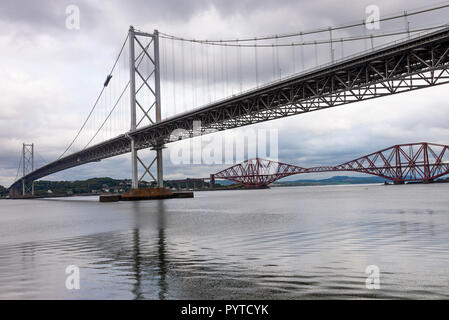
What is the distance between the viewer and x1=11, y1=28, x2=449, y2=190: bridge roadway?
984 inches

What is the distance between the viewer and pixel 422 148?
123 meters

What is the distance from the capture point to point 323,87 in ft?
103

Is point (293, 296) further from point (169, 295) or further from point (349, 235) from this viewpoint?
point (349, 235)

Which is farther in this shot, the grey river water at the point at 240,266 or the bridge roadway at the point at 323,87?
the bridge roadway at the point at 323,87

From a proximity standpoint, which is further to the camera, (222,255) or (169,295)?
(222,255)

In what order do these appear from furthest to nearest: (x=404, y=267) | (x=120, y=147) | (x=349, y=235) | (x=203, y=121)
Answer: (x=120, y=147), (x=203, y=121), (x=349, y=235), (x=404, y=267)

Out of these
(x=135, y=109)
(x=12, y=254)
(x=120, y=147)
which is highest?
(x=135, y=109)

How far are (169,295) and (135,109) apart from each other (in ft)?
169

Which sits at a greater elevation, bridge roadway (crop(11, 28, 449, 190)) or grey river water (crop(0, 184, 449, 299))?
bridge roadway (crop(11, 28, 449, 190))

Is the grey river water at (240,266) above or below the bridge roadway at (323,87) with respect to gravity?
below

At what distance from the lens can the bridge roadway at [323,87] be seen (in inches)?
984

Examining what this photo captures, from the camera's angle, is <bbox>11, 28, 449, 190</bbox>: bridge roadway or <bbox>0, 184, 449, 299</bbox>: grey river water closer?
<bbox>0, 184, 449, 299</bbox>: grey river water
